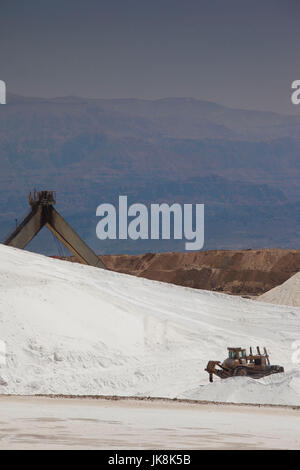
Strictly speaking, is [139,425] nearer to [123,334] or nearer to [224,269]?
[123,334]

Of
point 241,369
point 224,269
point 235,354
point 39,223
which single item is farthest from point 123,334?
point 224,269

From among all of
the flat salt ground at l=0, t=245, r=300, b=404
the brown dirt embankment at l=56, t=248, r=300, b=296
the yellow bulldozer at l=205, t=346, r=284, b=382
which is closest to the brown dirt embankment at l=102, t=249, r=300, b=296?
the brown dirt embankment at l=56, t=248, r=300, b=296

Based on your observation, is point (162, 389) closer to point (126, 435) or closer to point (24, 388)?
point (24, 388)

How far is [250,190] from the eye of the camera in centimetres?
14038

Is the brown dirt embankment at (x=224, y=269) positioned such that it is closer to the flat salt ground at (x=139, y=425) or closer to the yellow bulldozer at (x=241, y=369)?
the yellow bulldozer at (x=241, y=369)

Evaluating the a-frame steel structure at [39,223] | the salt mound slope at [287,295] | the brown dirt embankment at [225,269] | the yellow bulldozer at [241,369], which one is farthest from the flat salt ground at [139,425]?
the brown dirt embankment at [225,269]

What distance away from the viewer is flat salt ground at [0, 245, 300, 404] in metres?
16.8

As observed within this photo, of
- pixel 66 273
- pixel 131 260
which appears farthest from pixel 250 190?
pixel 66 273

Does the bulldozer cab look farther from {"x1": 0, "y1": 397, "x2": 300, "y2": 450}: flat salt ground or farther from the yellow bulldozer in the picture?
{"x1": 0, "y1": 397, "x2": 300, "y2": 450}: flat salt ground

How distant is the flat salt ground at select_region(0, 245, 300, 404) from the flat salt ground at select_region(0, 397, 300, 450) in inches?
60.5

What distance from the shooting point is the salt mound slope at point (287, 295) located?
33903 millimetres

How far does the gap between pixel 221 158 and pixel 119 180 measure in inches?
941

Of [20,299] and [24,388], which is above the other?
[20,299]
